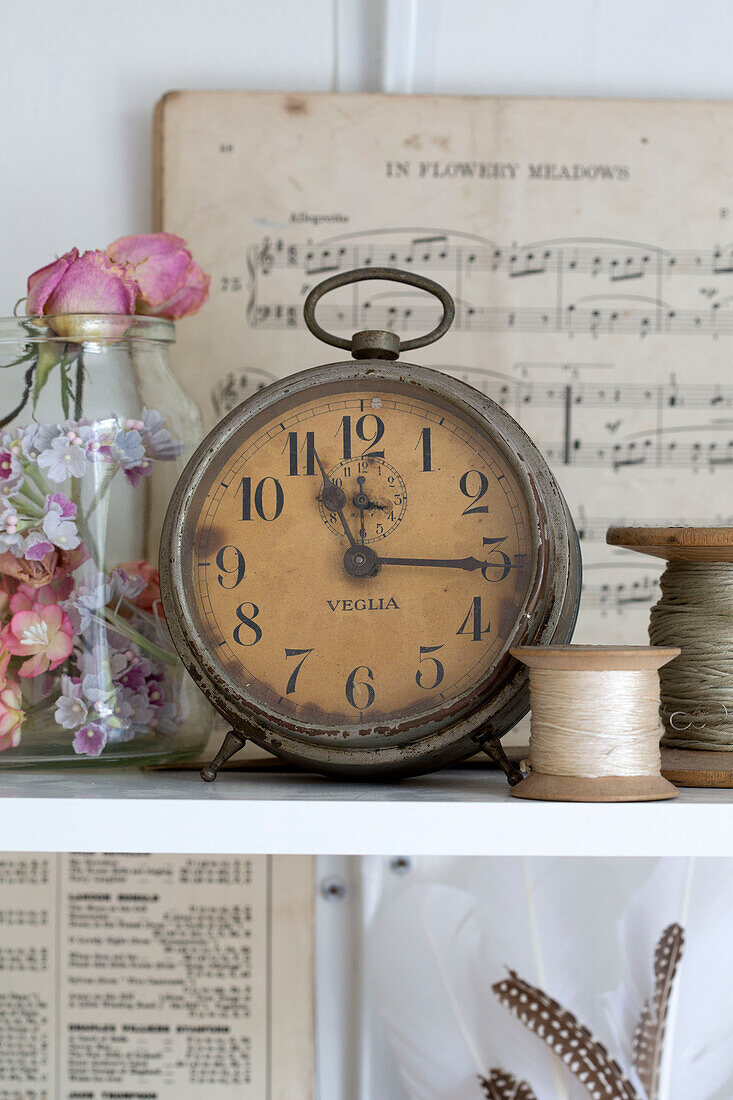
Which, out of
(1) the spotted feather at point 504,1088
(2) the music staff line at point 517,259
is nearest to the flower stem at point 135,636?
(2) the music staff line at point 517,259

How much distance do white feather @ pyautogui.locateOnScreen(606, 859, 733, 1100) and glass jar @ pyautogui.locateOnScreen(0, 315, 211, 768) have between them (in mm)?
511

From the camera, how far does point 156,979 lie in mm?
1004

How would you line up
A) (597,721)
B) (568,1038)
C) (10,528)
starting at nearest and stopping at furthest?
1. (597,721)
2. (10,528)
3. (568,1038)

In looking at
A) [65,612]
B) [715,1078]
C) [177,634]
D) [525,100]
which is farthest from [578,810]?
[525,100]

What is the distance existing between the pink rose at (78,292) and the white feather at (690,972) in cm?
75

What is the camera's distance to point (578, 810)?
2.05ft

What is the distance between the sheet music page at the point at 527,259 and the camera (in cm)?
100

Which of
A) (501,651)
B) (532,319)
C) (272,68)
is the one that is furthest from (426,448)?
(272,68)

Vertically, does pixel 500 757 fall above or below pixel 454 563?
below

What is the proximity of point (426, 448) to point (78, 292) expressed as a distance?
12.0 inches

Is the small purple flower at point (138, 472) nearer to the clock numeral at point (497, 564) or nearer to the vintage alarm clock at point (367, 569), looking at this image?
the vintage alarm clock at point (367, 569)

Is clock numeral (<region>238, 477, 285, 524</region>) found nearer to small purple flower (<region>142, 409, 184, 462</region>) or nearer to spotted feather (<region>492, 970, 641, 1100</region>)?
small purple flower (<region>142, 409, 184, 462</region>)

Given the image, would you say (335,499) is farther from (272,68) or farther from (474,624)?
(272,68)

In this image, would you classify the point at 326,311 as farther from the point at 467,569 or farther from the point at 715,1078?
the point at 715,1078
